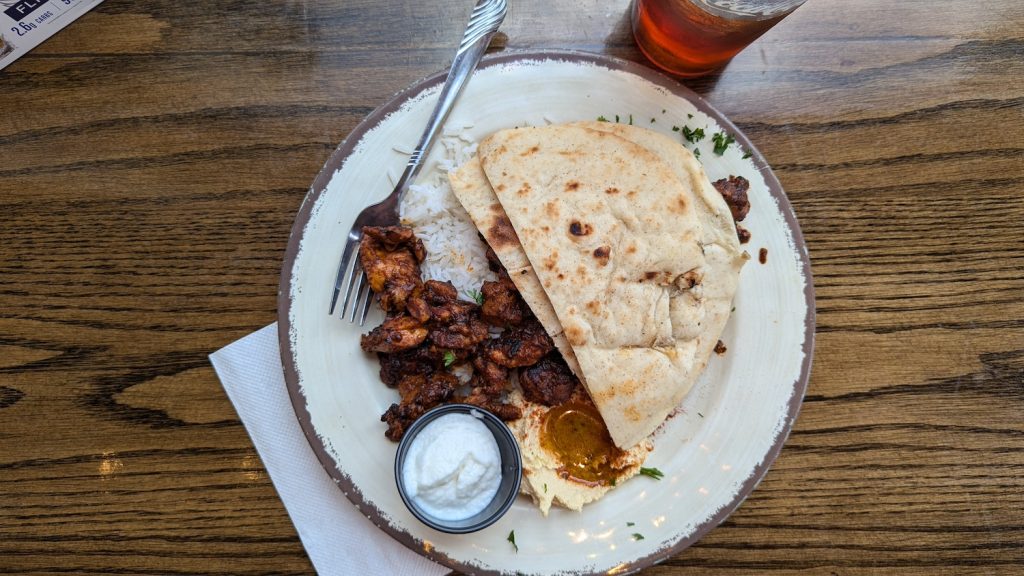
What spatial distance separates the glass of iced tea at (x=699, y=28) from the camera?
2209mm

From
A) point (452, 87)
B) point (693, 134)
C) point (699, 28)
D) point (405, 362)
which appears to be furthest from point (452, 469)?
point (699, 28)

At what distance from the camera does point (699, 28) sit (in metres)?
2.32

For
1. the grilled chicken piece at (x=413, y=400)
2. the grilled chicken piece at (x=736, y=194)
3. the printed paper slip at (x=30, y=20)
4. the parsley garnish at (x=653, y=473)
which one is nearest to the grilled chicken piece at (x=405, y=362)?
the grilled chicken piece at (x=413, y=400)

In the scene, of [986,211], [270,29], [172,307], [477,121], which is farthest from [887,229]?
[172,307]

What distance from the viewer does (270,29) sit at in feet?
8.82

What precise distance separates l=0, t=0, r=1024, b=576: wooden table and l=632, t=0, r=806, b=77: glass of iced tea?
5.1 inches

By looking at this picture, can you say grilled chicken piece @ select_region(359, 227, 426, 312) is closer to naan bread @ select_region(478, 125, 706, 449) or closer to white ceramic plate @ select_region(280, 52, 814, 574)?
white ceramic plate @ select_region(280, 52, 814, 574)

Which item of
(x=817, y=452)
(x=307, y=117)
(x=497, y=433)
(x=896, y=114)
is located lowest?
(x=817, y=452)

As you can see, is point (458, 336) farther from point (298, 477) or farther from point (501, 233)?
point (298, 477)

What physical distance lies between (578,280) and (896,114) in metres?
1.84

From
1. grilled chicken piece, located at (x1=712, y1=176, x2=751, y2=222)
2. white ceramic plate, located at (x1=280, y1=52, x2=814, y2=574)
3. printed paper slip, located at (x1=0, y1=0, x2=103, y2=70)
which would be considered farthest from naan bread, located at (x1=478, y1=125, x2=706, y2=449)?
printed paper slip, located at (x1=0, y1=0, x2=103, y2=70)

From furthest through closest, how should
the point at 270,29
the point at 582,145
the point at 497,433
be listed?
the point at 270,29, the point at 582,145, the point at 497,433

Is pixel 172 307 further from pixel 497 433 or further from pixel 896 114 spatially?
pixel 896 114

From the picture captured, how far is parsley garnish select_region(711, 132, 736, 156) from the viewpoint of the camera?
2422mm
